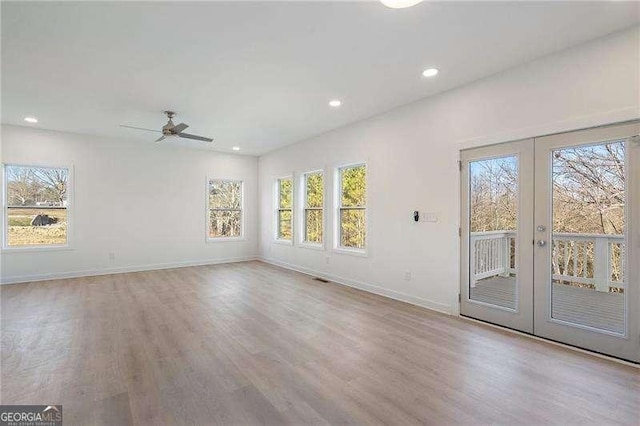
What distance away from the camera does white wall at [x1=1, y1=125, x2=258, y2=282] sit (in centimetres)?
571

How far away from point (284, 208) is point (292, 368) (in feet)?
17.2

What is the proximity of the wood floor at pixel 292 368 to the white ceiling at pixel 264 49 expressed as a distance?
2872 mm

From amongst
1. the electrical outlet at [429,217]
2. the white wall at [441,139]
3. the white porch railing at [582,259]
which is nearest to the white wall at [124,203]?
the white wall at [441,139]

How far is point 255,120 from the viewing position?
5188 millimetres

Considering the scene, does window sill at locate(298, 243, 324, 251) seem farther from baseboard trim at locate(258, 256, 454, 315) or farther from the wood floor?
the wood floor

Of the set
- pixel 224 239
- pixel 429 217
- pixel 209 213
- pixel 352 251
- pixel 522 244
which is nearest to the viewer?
→ pixel 522 244

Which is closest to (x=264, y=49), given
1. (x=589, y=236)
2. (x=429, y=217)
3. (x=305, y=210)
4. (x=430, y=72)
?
(x=430, y=72)

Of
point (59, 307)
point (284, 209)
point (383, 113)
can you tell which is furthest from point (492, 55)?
point (59, 307)

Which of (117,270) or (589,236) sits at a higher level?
(589,236)

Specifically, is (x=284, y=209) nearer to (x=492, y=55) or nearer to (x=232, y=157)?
(x=232, y=157)

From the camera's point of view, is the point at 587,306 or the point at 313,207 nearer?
the point at 587,306

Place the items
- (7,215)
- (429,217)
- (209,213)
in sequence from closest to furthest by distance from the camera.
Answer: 1. (429,217)
2. (7,215)
3. (209,213)

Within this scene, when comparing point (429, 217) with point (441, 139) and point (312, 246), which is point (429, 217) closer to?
point (441, 139)

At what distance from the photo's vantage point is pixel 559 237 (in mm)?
3031
